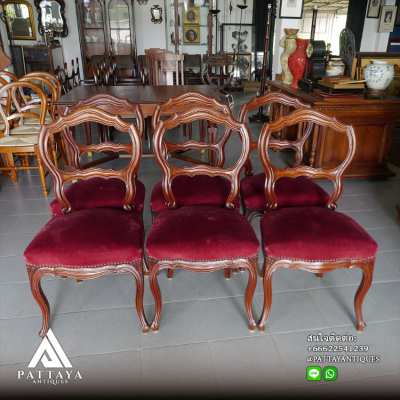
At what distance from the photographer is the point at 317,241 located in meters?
1.48

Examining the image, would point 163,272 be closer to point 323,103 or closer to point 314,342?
point 314,342

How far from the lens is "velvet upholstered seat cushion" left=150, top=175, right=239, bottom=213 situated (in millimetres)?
1869

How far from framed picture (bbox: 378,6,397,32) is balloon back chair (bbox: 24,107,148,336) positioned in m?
8.64

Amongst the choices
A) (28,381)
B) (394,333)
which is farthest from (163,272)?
(394,333)

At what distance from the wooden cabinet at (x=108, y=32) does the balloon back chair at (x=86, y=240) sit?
21.7ft

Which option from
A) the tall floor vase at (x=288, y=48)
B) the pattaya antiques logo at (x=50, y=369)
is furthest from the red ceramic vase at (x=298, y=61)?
the pattaya antiques logo at (x=50, y=369)

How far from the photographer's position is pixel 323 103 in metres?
3.00

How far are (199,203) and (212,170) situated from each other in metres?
0.20

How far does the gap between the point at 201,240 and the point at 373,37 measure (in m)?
8.88

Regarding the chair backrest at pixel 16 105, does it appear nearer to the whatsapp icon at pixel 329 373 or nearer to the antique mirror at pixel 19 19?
the whatsapp icon at pixel 329 373

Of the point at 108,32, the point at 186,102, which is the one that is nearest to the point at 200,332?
the point at 186,102

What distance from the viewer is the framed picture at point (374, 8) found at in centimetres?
790

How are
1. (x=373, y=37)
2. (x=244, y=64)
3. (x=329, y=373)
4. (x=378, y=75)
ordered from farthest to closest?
(x=244, y=64) → (x=373, y=37) → (x=378, y=75) → (x=329, y=373)

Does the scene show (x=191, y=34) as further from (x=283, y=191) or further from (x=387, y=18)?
(x=283, y=191)
